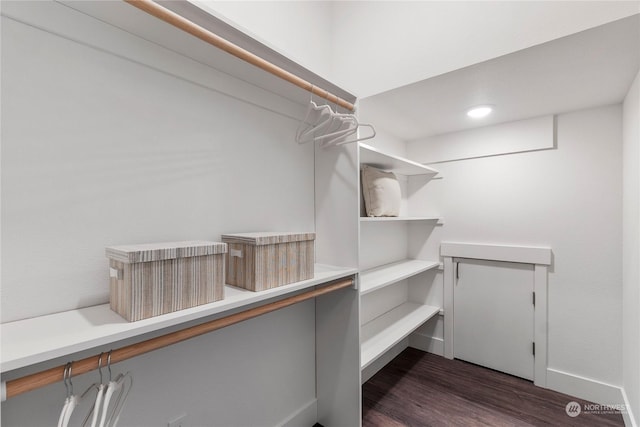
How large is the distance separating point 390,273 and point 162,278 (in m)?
1.68

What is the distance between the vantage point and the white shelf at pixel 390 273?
1801mm

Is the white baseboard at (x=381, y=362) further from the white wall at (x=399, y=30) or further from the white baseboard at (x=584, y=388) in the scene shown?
the white wall at (x=399, y=30)

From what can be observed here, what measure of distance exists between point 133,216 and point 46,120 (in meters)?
0.36

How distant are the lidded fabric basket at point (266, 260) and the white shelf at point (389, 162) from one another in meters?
0.75

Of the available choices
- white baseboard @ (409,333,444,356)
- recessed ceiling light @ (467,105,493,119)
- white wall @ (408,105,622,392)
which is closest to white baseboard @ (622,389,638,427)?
white wall @ (408,105,622,392)

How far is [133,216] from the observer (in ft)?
3.31

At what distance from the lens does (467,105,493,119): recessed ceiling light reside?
6.63 feet

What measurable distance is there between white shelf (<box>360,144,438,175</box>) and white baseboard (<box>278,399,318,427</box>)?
1519mm

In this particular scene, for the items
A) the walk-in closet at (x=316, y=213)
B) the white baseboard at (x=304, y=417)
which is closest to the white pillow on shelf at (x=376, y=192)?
Result: the walk-in closet at (x=316, y=213)

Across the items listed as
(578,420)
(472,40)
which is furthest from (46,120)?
(578,420)

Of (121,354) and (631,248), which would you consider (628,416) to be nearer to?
(631,248)

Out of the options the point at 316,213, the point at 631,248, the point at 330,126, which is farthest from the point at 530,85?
the point at 316,213

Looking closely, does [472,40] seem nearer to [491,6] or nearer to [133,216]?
[491,6]

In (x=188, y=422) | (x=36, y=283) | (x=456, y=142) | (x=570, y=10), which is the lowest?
(x=188, y=422)
